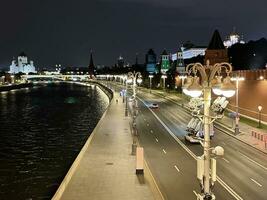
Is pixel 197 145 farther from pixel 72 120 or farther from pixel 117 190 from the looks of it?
pixel 72 120

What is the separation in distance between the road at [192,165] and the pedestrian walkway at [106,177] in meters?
1.55

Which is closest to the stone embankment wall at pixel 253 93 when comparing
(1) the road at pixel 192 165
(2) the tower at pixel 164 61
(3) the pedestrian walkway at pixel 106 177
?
(1) the road at pixel 192 165

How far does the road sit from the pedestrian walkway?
1546mm

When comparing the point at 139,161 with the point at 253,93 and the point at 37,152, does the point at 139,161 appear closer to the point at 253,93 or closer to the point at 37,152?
the point at 37,152

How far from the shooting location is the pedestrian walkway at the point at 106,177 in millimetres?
24188

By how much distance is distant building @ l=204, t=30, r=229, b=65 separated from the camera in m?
112

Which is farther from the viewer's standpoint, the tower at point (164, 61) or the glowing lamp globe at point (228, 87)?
the tower at point (164, 61)

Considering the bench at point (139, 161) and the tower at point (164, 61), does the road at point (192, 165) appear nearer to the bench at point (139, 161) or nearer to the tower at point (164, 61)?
the bench at point (139, 161)

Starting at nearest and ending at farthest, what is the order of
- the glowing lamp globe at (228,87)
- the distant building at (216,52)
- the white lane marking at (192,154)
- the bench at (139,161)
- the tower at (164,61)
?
the glowing lamp globe at (228,87), the white lane marking at (192,154), the bench at (139,161), the distant building at (216,52), the tower at (164,61)

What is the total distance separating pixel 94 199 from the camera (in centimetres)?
2339

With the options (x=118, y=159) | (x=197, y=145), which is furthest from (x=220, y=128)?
(x=118, y=159)

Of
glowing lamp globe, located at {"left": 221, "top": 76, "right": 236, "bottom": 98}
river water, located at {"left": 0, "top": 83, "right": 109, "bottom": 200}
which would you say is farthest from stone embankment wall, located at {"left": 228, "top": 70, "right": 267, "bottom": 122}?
glowing lamp globe, located at {"left": 221, "top": 76, "right": 236, "bottom": 98}

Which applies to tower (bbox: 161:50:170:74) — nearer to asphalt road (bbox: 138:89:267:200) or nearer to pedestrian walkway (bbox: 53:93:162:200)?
asphalt road (bbox: 138:89:267:200)

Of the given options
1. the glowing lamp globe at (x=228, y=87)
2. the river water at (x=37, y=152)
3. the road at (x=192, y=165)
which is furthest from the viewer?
the river water at (x=37, y=152)
